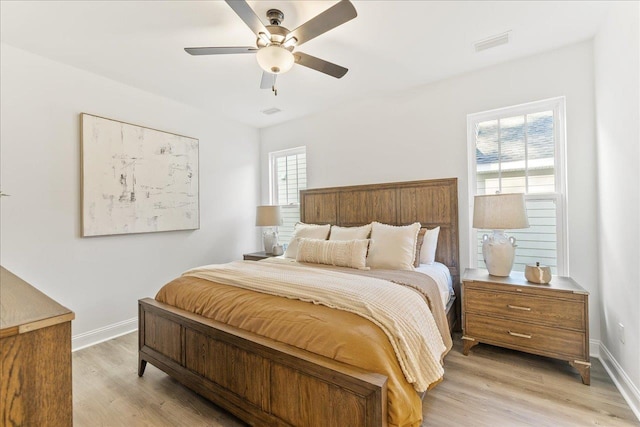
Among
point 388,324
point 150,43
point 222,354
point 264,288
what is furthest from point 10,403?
point 150,43

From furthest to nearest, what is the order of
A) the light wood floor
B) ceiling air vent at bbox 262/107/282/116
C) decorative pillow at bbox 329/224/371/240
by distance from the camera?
1. ceiling air vent at bbox 262/107/282/116
2. decorative pillow at bbox 329/224/371/240
3. the light wood floor

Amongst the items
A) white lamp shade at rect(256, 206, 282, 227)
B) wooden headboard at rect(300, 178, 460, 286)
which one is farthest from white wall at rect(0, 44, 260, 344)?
wooden headboard at rect(300, 178, 460, 286)

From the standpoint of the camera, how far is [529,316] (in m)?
2.33

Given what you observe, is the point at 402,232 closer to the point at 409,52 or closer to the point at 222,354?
the point at 409,52

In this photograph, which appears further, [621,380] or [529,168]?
[529,168]

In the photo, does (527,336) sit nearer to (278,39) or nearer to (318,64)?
(318,64)

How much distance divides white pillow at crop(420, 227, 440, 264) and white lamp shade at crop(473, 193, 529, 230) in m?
0.47

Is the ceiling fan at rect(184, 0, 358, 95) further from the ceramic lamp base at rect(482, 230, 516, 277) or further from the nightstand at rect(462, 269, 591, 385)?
the nightstand at rect(462, 269, 591, 385)

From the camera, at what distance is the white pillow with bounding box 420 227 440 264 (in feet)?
9.82

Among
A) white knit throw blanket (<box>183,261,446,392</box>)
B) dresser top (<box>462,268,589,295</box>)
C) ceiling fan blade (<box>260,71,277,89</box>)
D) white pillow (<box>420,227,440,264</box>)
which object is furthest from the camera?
white pillow (<box>420,227,440,264</box>)

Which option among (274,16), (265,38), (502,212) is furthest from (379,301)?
(274,16)

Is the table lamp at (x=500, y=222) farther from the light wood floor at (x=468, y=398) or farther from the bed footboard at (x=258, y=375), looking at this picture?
the bed footboard at (x=258, y=375)

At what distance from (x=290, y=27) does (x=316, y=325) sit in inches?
89.3

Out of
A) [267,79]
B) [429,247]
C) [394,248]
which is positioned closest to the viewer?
[267,79]
